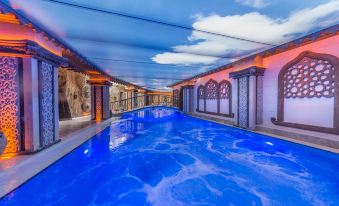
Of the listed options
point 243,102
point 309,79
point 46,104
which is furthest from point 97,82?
point 309,79

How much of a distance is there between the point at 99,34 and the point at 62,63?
5.46 feet

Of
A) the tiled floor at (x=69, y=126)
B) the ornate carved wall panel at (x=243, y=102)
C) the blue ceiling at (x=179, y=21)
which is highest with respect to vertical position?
the blue ceiling at (x=179, y=21)

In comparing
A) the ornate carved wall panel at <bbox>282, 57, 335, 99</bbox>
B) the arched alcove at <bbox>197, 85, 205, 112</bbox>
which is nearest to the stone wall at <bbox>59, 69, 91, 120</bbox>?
the arched alcove at <bbox>197, 85, 205, 112</bbox>

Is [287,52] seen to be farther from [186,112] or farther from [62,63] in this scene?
[186,112]

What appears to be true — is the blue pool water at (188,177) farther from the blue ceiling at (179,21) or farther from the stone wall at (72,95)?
the stone wall at (72,95)

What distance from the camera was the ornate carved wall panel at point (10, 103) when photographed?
3414 millimetres

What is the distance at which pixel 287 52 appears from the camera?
18.8 feet

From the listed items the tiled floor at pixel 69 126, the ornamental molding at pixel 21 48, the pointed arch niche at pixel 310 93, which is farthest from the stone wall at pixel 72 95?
the pointed arch niche at pixel 310 93

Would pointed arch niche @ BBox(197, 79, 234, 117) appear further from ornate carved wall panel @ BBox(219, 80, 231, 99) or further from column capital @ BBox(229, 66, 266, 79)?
column capital @ BBox(229, 66, 266, 79)

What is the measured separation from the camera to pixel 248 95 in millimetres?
6805

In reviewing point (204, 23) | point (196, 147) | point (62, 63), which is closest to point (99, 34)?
point (62, 63)

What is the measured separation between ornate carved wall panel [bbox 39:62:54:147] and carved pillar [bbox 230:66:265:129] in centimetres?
682

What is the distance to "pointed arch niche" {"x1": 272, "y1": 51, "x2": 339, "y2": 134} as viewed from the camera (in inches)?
180

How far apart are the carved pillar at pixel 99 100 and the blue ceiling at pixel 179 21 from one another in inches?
196
